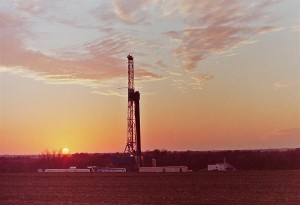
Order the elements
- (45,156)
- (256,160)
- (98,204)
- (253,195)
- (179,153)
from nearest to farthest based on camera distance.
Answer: (98,204) → (253,195) → (256,160) → (179,153) → (45,156)

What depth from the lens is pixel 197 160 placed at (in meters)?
90.3

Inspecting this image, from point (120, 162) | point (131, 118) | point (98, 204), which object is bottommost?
point (98, 204)

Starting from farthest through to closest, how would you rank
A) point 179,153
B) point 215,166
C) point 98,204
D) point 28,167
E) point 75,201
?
point 179,153, point 28,167, point 215,166, point 75,201, point 98,204

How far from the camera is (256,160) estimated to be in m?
85.2

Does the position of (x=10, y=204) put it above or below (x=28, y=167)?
below

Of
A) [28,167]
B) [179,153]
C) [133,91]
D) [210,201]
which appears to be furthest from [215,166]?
[210,201]

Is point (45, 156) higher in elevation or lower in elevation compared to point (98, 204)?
higher

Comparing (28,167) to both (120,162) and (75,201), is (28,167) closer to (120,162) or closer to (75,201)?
(120,162)

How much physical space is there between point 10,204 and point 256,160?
65979mm

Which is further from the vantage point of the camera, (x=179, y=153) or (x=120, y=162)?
(x=179, y=153)

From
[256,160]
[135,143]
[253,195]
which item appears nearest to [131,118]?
[135,143]

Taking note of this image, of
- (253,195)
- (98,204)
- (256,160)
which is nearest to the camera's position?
(98,204)

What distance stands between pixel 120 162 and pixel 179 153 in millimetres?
24112

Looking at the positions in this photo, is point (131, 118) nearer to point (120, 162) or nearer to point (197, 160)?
point (120, 162)
